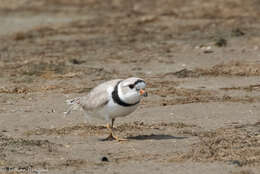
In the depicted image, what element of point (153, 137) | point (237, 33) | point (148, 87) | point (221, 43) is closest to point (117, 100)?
point (153, 137)

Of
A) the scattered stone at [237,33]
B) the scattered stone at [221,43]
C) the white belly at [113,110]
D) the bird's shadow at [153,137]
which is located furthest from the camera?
the scattered stone at [237,33]

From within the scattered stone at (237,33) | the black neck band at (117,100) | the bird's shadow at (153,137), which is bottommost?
the bird's shadow at (153,137)

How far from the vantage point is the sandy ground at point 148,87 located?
300 inches

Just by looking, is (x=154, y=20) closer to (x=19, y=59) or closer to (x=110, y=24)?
(x=110, y=24)

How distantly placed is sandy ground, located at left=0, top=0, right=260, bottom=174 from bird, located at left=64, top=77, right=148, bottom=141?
0.34 metres

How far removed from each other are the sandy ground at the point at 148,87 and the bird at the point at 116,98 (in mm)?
336

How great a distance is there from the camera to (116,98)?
8.04 m

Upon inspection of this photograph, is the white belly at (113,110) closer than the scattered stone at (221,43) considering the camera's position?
Yes

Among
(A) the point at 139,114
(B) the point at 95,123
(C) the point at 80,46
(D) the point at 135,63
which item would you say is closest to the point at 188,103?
(A) the point at 139,114

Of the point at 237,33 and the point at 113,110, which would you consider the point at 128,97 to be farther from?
the point at 237,33

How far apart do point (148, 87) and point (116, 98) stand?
12.0ft

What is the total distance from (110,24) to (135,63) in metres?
6.31

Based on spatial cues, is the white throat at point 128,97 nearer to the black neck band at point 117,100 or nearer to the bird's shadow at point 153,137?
the black neck band at point 117,100

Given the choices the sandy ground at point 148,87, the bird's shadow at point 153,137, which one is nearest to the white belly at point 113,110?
the sandy ground at point 148,87
